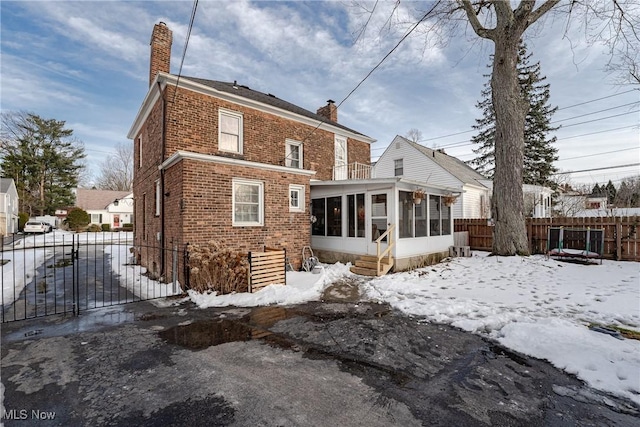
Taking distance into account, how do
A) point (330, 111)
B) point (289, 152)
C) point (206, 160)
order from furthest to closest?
1. point (330, 111)
2. point (289, 152)
3. point (206, 160)

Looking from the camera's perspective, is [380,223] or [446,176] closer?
[380,223]

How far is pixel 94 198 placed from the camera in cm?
4081

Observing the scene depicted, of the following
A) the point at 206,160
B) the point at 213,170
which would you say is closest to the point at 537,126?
the point at 213,170

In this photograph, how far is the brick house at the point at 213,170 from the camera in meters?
7.65

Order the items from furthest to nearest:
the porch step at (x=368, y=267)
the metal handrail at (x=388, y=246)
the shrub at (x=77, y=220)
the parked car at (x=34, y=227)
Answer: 1. the shrub at (x=77, y=220)
2. the parked car at (x=34, y=227)
3. the porch step at (x=368, y=267)
4. the metal handrail at (x=388, y=246)

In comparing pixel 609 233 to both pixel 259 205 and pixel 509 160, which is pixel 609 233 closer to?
pixel 509 160

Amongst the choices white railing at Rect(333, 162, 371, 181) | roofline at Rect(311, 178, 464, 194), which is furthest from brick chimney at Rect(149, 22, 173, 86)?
white railing at Rect(333, 162, 371, 181)

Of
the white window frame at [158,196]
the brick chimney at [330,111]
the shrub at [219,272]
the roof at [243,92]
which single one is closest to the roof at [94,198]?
the roof at [243,92]

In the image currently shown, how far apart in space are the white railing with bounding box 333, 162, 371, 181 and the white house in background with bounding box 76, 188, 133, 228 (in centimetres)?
3724

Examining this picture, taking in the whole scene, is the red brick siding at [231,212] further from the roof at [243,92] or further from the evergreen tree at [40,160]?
the evergreen tree at [40,160]

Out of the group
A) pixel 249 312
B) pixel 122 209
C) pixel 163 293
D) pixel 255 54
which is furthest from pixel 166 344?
pixel 122 209

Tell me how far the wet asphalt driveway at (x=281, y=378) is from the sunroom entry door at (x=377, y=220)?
492 cm

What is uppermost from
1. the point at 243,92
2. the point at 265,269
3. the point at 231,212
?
the point at 243,92

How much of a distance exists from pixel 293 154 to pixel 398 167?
12049 millimetres
